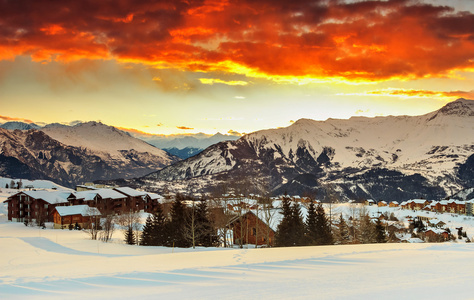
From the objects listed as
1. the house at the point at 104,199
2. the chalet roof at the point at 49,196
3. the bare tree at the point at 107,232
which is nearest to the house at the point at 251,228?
the bare tree at the point at 107,232

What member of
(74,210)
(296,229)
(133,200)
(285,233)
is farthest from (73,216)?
(296,229)

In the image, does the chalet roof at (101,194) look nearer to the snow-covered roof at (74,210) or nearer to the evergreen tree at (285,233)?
the snow-covered roof at (74,210)

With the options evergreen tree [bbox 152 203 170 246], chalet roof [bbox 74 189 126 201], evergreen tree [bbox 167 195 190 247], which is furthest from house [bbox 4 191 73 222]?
evergreen tree [bbox 167 195 190 247]

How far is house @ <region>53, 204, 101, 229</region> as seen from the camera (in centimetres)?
9062

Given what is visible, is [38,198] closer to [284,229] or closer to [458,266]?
[284,229]

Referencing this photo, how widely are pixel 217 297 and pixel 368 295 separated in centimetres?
588

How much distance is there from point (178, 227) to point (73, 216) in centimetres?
5611

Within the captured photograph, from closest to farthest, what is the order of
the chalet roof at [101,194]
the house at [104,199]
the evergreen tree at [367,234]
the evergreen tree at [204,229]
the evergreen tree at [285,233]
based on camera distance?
the evergreen tree at [285,233], the evergreen tree at [204,229], the evergreen tree at [367,234], the house at [104,199], the chalet roof at [101,194]

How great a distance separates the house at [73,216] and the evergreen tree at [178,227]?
46.5 m

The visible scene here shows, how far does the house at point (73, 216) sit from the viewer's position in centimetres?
9062

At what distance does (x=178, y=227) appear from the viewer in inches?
1905

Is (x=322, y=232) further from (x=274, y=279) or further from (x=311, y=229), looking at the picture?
(x=274, y=279)

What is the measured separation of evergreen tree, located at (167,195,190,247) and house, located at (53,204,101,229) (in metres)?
46.5

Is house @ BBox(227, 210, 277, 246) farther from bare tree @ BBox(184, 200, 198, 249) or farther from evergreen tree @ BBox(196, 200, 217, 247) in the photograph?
bare tree @ BBox(184, 200, 198, 249)
